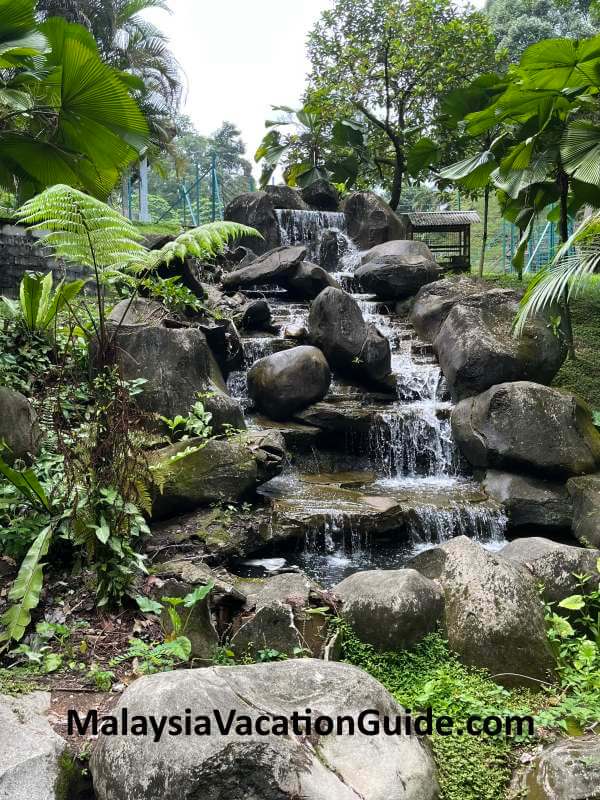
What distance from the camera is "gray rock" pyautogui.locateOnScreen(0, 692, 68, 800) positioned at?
2.43 meters

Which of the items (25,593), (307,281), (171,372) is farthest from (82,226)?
(307,281)

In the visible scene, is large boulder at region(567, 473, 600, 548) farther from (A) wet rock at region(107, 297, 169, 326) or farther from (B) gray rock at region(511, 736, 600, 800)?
(A) wet rock at region(107, 297, 169, 326)

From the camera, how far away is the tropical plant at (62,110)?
5906mm

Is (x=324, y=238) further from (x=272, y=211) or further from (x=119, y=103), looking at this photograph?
(x=119, y=103)

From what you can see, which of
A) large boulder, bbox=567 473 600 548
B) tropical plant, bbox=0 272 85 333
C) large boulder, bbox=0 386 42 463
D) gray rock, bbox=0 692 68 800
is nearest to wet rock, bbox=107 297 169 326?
tropical plant, bbox=0 272 85 333

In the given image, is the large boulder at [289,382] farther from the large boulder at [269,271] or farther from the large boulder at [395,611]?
the large boulder at [395,611]

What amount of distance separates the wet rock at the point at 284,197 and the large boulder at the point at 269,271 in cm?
507

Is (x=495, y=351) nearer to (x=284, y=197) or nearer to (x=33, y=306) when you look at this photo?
(x=33, y=306)

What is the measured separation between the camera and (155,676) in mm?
2889

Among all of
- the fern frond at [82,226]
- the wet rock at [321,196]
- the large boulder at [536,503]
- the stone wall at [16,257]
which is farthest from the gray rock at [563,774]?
the wet rock at [321,196]

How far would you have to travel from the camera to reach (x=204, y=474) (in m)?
6.55

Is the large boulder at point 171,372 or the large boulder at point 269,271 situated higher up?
the large boulder at point 269,271

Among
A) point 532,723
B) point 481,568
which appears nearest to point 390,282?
point 481,568

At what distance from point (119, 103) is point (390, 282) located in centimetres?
826
